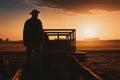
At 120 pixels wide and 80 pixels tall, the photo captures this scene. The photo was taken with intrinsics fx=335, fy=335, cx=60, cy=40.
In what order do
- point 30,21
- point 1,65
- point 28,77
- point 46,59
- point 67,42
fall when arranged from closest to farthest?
point 1,65 → point 28,77 → point 30,21 → point 46,59 → point 67,42

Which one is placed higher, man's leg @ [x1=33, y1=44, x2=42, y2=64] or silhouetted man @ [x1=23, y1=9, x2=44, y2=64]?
silhouetted man @ [x1=23, y1=9, x2=44, y2=64]

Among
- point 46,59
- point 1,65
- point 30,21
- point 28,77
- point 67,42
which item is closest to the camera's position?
point 1,65

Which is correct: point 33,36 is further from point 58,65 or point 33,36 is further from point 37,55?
point 58,65

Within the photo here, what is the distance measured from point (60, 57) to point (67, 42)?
3407 millimetres

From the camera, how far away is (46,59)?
16.8 meters

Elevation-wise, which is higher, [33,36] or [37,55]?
[33,36]

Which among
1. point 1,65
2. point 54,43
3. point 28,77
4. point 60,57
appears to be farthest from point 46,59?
point 1,65

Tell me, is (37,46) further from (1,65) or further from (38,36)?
(1,65)

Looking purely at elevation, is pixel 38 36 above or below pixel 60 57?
above

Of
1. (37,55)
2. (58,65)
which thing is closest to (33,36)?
(37,55)

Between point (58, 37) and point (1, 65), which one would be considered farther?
point (58, 37)

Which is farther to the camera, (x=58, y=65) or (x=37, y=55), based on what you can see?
(x=58, y=65)

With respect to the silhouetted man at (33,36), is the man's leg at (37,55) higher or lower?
lower

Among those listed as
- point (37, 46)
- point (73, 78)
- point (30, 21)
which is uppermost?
point (30, 21)
